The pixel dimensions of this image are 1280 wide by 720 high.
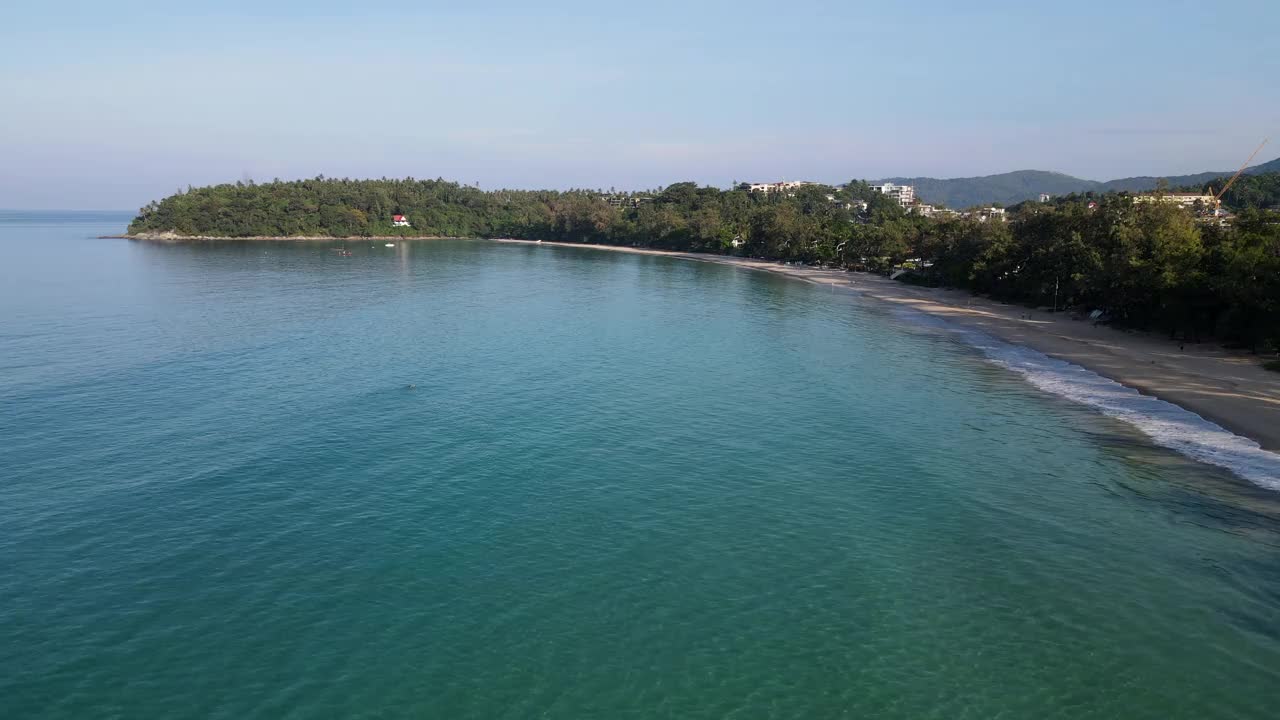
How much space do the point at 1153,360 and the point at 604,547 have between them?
128 feet

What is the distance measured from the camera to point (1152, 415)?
3234cm

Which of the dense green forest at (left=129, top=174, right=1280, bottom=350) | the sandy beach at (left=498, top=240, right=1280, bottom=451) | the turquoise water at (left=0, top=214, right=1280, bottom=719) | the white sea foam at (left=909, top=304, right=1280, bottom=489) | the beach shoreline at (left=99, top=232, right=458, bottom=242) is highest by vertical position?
the beach shoreline at (left=99, top=232, right=458, bottom=242)

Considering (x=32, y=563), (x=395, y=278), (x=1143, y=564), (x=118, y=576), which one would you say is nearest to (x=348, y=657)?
(x=118, y=576)

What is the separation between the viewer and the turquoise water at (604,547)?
47.1 feet

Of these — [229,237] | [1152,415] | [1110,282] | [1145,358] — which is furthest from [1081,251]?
[229,237]

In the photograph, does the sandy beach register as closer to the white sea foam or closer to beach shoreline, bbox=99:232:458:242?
the white sea foam

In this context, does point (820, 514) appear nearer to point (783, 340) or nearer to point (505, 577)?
point (505, 577)

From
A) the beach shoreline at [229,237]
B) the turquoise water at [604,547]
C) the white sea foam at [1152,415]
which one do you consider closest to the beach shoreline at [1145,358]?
the white sea foam at [1152,415]

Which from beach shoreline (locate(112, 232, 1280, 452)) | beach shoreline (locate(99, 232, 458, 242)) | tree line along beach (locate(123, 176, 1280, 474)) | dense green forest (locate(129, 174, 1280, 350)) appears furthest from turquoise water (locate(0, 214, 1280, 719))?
beach shoreline (locate(99, 232, 458, 242))

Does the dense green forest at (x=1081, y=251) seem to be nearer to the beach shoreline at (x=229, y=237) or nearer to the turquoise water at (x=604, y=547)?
the beach shoreline at (x=229, y=237)

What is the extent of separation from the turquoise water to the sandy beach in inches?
232

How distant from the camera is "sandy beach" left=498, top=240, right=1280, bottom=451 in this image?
31.8 m

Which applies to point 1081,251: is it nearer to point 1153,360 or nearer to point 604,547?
point 1153,360

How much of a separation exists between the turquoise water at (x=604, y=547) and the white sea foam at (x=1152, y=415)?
1417mm
